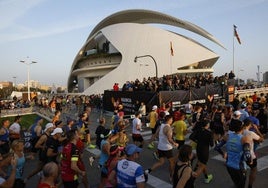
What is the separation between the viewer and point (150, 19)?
193 feet

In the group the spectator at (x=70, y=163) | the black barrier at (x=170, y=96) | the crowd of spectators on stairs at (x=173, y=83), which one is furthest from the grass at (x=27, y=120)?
the spectator at (x=70, y=163)

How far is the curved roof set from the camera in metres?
51.1

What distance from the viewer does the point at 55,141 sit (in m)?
5.55

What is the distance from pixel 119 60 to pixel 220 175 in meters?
44.6

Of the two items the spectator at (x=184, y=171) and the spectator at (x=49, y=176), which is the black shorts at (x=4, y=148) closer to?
the spectator at (x=49, y=176)

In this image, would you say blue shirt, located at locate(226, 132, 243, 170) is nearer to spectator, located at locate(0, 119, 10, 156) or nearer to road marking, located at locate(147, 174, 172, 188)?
road marking, located at locate(147, 174, 172, 188)

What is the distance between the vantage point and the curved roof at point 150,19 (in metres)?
51.1

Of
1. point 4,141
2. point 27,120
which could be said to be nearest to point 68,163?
point 4,141

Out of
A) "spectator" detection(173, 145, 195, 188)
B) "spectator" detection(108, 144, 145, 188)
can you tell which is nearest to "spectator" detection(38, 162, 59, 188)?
"spectator" detection(108, 144, 145, 188)

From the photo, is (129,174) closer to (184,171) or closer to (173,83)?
(184,171)

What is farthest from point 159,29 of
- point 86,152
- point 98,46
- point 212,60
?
point 86,152

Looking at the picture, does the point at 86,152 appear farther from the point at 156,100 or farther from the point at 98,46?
the point at 98,46

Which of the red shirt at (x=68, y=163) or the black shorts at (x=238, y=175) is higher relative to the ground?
the red shirt at (x=68, y=163)

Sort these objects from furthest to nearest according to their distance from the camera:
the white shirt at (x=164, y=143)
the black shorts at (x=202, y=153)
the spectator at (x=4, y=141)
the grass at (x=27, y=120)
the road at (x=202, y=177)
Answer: the grass at (x=27, y=120) → the spectator at (x=4, y=141) → the white shirt at (x=164, y=143) → the road at (x=202, y=177) → the black shorts at (x=202, y=153)
